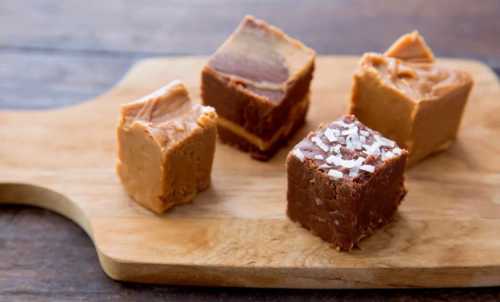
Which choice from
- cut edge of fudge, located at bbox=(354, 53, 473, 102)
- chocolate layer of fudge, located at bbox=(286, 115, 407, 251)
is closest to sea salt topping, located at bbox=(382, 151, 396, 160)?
chocolate layer of fudge, located at bbox=(286, 115, 407, 251)

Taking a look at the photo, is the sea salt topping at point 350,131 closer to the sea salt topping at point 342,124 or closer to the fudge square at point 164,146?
the sea salt topping at point 342,124

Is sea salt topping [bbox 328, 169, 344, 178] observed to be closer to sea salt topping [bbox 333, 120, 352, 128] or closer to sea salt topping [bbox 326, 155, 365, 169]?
sea salt topping [bbox 326, 155, 365, 169]

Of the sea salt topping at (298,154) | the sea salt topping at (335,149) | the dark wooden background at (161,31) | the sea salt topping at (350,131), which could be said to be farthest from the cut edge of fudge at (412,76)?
the dark wooden background at (161,31)

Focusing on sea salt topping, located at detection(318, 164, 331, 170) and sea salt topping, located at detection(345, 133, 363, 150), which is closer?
sea salt topping, located at detection(318, 164, 331, 170)

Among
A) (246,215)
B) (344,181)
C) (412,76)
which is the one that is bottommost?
(246,215)

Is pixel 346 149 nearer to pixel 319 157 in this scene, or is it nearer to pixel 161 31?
pixel 319 157

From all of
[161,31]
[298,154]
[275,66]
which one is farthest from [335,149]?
[161,31]
